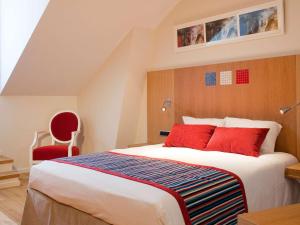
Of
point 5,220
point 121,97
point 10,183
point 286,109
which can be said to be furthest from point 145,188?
point 10,183

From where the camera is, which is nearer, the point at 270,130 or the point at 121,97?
the point at 270,130

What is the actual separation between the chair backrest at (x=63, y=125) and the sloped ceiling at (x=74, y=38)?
1.56 feet

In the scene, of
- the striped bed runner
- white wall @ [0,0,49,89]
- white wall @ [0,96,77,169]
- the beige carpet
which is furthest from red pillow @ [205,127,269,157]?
white wall @ [0,96,77,169]

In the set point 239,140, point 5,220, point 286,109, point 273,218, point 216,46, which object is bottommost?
point 5,220

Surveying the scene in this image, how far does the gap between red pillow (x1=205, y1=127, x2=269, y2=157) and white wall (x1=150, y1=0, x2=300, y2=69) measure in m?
0.86

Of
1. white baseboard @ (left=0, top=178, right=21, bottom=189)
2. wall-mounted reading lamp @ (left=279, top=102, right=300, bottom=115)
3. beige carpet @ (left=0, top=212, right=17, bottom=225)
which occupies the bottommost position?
beige carpet @ (left=0, top=212, right=17, bottom=225)

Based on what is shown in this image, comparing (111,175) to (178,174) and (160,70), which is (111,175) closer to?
(178,174)

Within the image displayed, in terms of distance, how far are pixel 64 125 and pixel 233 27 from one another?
2838 millimetres

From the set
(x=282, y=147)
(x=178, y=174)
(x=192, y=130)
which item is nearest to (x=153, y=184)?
(x=178, y=174)

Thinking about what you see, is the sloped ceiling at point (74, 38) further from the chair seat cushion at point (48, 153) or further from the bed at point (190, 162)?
the chair seat cushion at point (48, 153)

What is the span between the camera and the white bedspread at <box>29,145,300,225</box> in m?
1.82

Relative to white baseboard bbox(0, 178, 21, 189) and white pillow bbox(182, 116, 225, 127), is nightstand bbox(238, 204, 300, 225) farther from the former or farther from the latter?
white baseboard bbox(0, 178, 21, 189)

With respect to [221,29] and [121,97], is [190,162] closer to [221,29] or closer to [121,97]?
[221,29]

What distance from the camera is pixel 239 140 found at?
9.95ft
